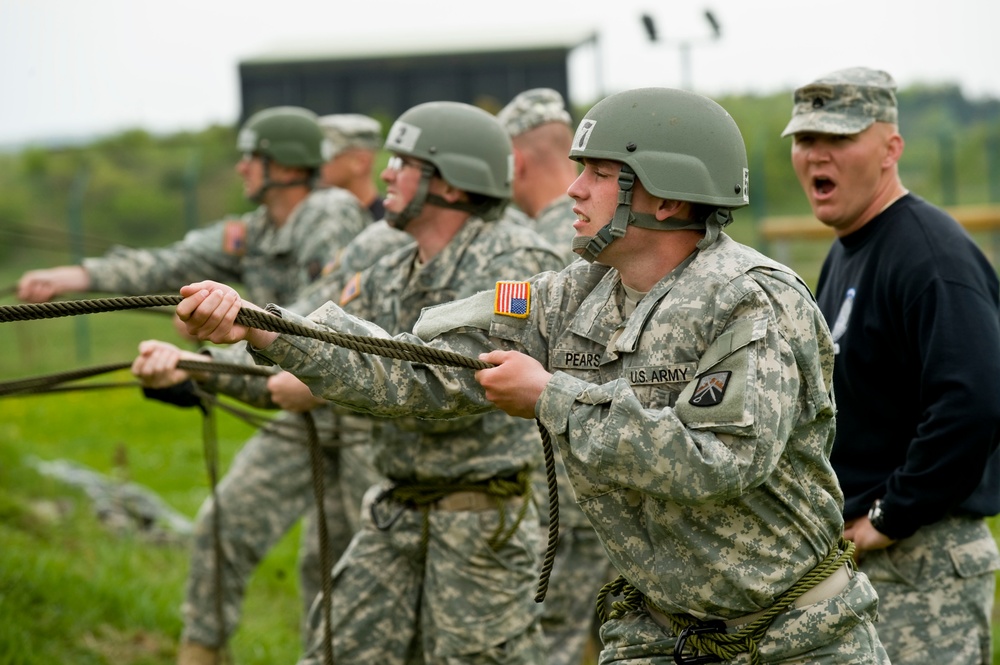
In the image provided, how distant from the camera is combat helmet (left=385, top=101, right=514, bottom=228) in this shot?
17.6ft

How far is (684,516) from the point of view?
11.4 ft

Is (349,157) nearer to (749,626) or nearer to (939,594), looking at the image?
(939,594)

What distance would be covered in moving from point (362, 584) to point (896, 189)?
2566mm

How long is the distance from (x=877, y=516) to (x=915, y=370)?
1.69 feet

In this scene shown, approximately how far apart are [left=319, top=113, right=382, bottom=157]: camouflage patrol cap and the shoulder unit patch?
6.00 m

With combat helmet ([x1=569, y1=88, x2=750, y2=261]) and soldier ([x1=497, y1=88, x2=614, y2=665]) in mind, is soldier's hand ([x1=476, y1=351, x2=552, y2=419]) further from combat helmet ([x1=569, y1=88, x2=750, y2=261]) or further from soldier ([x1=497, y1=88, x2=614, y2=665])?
soldier ([x1=497, y1=88, x2=614, y2=665])

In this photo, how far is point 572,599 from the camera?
6.85 meters

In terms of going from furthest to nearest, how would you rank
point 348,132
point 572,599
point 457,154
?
point 348,132 < point 572,599 < point 457,154

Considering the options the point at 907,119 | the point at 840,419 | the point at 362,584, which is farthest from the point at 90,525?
the point at 907,119

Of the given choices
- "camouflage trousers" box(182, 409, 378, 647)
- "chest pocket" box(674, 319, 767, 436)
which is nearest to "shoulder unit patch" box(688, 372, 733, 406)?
"chest pocket" box(674, 319, 767, 436)

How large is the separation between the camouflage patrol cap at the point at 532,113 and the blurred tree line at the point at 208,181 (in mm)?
12543

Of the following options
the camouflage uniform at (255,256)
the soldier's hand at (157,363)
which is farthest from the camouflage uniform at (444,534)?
the camouflage uniform at (255,256)

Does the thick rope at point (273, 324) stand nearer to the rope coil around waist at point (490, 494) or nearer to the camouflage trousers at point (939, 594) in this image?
the rope coil around waist at point (490, 494)

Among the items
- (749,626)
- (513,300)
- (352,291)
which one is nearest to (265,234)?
(352,291)
